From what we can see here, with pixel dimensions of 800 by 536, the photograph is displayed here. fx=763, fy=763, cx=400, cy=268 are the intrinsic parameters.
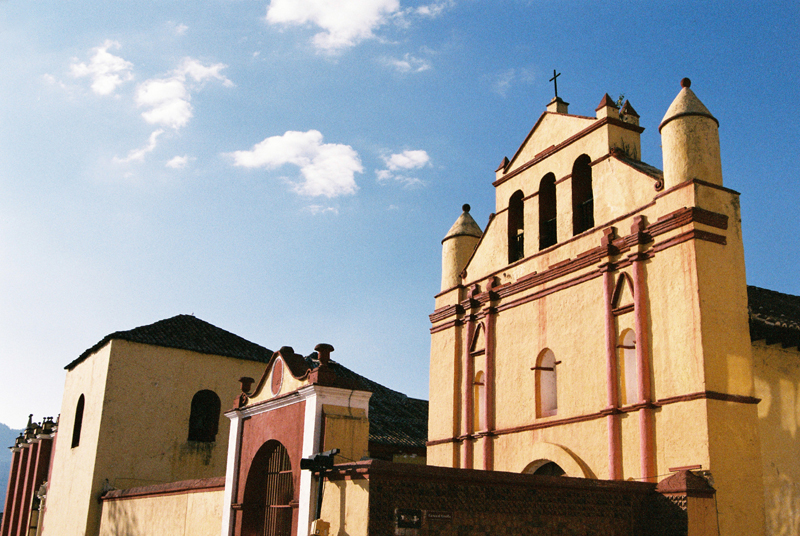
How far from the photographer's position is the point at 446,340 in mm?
17906

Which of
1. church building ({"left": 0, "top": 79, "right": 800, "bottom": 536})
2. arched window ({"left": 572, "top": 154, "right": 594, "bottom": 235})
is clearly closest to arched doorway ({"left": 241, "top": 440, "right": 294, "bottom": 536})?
church building ({"left": 0, "top": 79, "right": 800, "bottom": 536})

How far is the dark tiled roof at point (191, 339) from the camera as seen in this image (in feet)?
77.4

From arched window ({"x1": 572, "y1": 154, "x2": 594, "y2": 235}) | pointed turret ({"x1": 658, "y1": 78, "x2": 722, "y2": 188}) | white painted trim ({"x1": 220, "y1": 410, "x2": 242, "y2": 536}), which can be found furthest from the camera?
arched window ({"x1": 572, "y1": 154, "x2": 594, "y2": 235})

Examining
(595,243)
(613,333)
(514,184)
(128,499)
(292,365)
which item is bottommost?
(128,499)

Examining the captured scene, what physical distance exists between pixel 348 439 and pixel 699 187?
275 inches

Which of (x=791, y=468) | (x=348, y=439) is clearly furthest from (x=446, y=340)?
(x=791, y=468)

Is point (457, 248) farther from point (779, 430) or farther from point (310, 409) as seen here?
point (779, 430)

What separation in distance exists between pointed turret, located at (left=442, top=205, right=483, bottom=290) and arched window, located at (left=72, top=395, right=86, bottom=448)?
1347 centimetres

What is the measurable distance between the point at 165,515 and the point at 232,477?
4.11 m

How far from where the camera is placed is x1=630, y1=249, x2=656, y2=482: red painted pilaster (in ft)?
39.8

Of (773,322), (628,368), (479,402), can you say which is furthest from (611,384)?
(479,402)

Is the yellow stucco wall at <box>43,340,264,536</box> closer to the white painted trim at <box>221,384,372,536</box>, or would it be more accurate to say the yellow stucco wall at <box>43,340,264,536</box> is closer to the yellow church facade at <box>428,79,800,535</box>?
the yellow church facade at <box>428,79,800,535</box>

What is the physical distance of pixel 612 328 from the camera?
44.2 feet

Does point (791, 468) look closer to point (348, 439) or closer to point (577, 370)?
point (577, 370)
